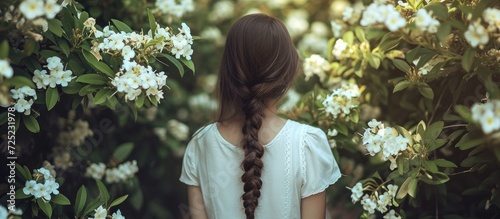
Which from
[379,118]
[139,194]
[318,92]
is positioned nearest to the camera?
[318,92]

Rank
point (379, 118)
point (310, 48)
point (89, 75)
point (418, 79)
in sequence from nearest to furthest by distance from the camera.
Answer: point (89, 75) → point (418, 79) → point (379, 118) → point (310, 48)

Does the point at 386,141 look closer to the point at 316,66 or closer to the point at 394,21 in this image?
the point at 394,21

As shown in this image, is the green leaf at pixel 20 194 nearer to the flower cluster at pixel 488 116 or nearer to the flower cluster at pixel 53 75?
the flower cluster at pixel 53 75

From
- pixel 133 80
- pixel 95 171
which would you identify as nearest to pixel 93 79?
pixel 133 80

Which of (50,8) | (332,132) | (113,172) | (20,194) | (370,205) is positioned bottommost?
(113,172)

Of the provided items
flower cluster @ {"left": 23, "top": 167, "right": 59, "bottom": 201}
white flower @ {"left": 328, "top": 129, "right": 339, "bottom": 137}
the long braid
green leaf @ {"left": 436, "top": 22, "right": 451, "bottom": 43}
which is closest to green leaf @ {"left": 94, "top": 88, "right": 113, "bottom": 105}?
flower cluster @ {"left": 23, "top": 167, "right": 59, "bottom": 201}

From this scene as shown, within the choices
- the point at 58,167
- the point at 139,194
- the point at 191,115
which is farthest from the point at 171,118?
the point at 58,167

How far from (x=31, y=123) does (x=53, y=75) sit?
0.18 metres

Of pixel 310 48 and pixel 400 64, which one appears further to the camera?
pixel 310 48

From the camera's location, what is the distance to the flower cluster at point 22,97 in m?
1.97

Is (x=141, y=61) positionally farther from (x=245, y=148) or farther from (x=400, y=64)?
(x=400, y=64)

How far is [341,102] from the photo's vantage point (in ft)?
8.17

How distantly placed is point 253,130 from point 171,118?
1.75 metres

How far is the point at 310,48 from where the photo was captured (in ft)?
13.5
